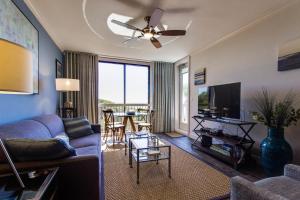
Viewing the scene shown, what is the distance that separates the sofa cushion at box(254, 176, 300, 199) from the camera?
122 cm

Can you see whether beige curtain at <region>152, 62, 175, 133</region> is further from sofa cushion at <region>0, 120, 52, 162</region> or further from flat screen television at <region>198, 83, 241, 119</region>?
sofa cushion at <region>0, 120, 52, 162</region>

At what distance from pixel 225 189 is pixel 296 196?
38.4 inches

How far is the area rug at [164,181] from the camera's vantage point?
1964 mm

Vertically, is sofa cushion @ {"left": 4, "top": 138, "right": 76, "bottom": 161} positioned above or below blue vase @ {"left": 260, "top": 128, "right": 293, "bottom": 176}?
above

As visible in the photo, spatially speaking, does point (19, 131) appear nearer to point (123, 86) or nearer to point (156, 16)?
point (156, 16)

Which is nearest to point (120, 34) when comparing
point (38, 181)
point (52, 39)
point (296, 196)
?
point (52, 39)

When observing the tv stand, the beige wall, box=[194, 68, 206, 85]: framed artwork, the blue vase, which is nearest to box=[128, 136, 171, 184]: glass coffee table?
the tv stand

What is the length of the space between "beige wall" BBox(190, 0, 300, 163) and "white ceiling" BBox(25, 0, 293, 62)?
0.20 metres

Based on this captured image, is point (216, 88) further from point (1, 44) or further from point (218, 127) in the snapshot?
point (1, 44)

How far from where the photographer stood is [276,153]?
7.22 feet

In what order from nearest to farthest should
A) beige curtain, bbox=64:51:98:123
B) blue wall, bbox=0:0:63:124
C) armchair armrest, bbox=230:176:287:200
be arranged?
armchair armrest, bbox=230:176:287:200
blue wall, bbox=0:0:63:124
beige curtain, bbox=64:51:98:123

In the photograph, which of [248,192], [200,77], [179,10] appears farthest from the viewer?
[200,77]

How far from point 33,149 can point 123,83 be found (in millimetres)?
4337

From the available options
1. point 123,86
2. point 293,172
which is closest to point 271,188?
point 293,172
